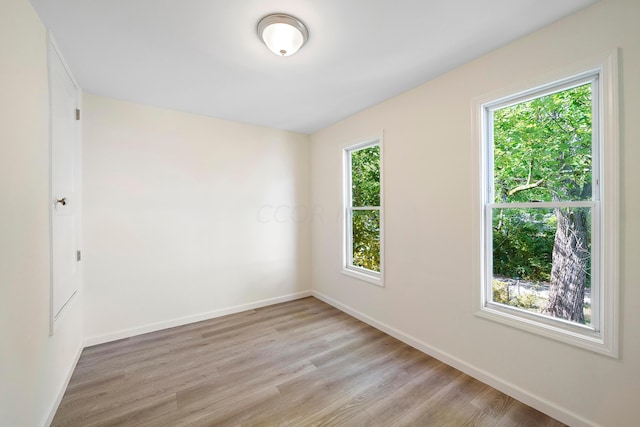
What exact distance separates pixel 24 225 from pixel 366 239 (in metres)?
2.89

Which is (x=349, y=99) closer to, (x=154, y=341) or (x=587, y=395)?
(x=587, y=395)

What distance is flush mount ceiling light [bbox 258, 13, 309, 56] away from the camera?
1.56m

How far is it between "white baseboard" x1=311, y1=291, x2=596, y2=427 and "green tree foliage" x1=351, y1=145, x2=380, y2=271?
0.73 meters

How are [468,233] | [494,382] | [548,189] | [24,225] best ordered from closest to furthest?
1. [24,225]
2. [548,189]
3. [494,382]
4. [468,233]

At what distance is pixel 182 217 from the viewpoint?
3016 mm

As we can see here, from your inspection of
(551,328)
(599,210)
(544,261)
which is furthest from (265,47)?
(551,328)

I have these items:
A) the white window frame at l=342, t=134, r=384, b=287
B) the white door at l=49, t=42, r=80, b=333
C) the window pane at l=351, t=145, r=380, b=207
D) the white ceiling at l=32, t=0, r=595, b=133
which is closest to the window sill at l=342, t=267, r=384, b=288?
the white window frame at l=342, t=134, r=384, b=287

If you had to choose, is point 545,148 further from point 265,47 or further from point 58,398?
point 58,398

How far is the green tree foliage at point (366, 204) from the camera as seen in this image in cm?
306

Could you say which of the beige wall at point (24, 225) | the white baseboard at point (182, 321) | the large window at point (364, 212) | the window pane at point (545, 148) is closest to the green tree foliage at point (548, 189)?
the window pane at point (545, 148)

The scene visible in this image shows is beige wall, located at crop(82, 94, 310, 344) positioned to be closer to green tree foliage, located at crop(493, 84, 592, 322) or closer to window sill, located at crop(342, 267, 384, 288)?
window sill, located at crop(342, 267, 384, 288)

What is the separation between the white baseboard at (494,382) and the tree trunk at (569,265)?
0.57 meters

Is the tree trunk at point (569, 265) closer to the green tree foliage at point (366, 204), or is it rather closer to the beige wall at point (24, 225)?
the green tree foliage at point (366, 204)

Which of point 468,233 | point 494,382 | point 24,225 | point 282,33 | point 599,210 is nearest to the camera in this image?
point 24,225
